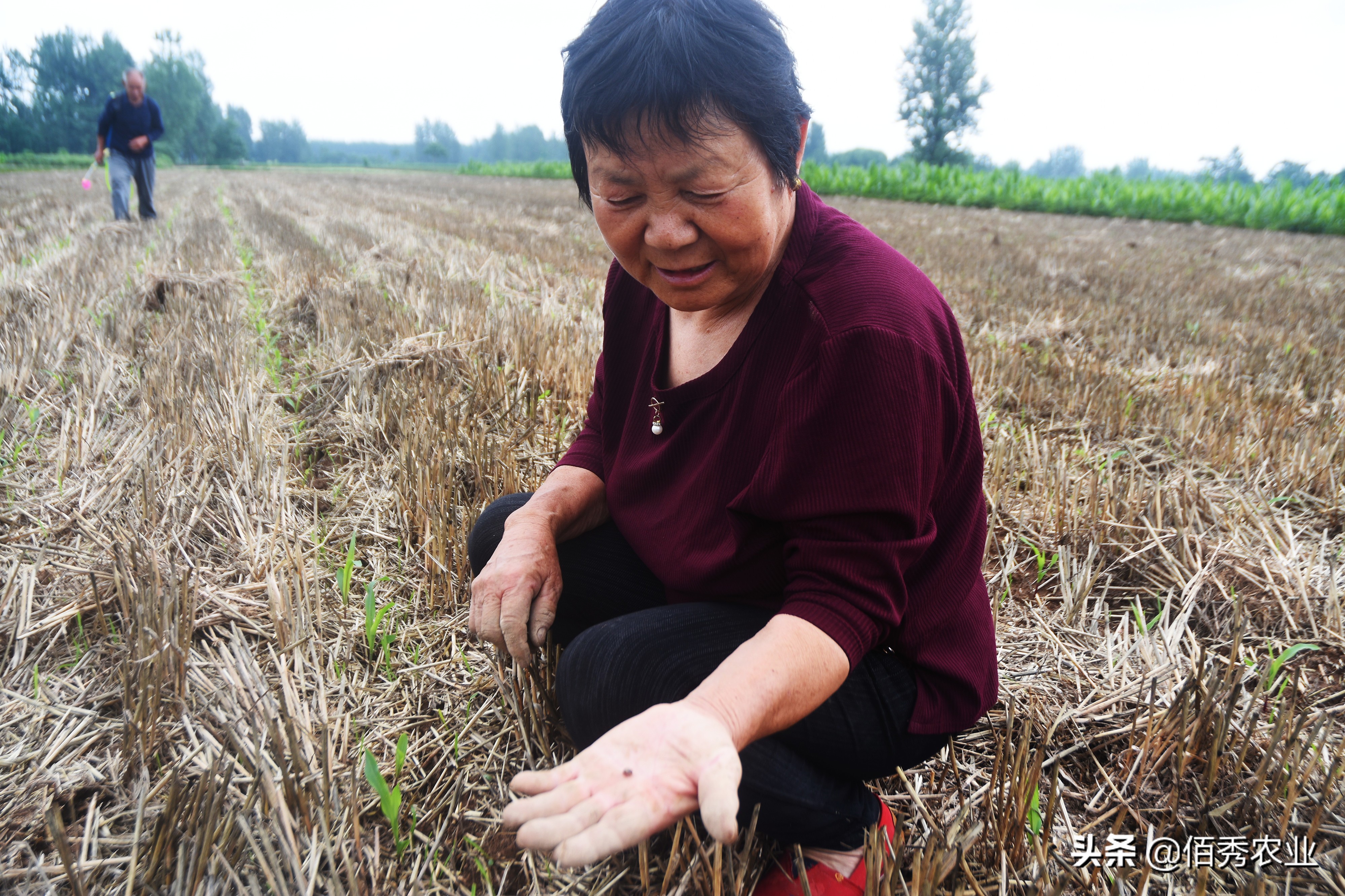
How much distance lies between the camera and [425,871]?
1151 mm

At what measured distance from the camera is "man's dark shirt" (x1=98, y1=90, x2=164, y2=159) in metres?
8.52

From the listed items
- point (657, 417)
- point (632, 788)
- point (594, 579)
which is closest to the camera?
point (632, 788)

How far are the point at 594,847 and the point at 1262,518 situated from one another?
2.22 m

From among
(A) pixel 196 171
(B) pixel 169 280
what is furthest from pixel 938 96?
(B) pixel 169 280

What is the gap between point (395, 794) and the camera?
1.16 metres

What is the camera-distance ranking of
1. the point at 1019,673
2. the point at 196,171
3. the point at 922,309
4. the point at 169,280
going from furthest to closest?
the point at 196,171
the point at 169,280
the point at 1019,673
the point at 922,309

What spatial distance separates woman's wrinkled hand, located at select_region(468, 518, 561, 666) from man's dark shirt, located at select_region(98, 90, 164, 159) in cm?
1010

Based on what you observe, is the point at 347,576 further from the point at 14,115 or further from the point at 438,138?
the point at 438,138

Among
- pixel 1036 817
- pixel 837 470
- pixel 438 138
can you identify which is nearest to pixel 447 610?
pixel 837 470

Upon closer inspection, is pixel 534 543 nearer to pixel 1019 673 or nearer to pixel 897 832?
pixel 897 832

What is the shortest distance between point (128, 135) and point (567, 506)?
413 inches

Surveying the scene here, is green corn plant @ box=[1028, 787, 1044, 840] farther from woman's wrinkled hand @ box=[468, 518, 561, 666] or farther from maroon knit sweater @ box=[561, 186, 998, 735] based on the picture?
woman's wrinkled hand @ box=[468, 518, 561, 666]

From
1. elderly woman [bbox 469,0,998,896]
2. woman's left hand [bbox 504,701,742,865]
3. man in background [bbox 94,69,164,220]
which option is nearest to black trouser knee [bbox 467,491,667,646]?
elderly woman [bbox 469,0,998,896]

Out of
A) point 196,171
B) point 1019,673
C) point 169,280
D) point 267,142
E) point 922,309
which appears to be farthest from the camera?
point 267,142
